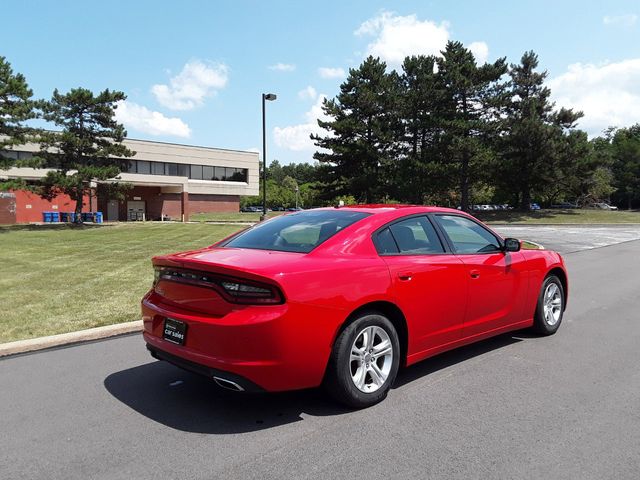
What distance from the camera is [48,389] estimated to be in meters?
4.24

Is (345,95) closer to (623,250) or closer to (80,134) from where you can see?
(80,134)

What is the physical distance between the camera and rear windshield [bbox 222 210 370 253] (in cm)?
408

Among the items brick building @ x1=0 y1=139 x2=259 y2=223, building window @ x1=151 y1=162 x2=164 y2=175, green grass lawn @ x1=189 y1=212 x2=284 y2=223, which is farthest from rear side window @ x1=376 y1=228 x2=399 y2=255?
building window @ x1=151 y1=162 x2=164 y2=175

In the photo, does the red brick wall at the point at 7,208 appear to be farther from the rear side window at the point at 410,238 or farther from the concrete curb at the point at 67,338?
the rear side window at the point at 410,238

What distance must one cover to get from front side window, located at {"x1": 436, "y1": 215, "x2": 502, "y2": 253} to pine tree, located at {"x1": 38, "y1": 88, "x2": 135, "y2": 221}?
32.9 meters

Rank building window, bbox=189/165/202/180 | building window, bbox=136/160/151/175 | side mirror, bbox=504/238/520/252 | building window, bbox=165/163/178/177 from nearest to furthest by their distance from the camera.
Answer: side mirror, bbox=504/238/520/252, building window, bbox=136/160/151/175, building window, bbox=165/163/178/177, building window, bbox=189/165/202/180

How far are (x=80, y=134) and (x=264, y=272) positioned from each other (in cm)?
3596

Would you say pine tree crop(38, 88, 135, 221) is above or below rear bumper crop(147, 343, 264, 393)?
above

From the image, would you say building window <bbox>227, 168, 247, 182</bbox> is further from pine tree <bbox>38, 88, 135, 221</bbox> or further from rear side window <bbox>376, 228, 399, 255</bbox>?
rear side window <bbox>376, 228, 399, 255</bbox>

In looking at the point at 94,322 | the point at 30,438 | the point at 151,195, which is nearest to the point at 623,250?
the point at 94,322

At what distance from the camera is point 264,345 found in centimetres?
333

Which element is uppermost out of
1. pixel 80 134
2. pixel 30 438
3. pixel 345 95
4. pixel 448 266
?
pixel 345 95

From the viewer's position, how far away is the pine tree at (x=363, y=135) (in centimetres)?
4538

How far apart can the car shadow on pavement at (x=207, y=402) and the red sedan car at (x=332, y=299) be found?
32 centimetres
